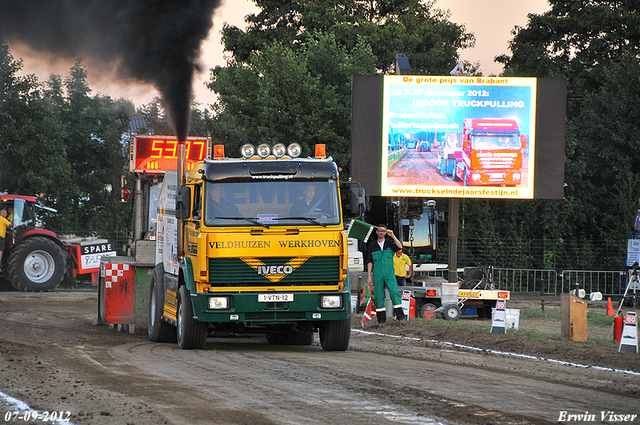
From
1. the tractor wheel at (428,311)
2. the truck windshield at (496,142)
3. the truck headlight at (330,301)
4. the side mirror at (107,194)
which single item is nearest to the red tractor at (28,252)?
the side mirror at (107,194)

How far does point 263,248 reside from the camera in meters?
11.5

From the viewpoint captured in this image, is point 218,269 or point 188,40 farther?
point 188,40

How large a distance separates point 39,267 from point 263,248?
54.9 feet

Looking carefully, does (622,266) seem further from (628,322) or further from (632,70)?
(628,322)

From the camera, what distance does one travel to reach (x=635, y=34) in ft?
133

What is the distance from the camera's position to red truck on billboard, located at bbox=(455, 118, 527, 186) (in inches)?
870

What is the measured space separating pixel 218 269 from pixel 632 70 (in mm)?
30482

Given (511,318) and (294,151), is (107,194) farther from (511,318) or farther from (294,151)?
(511,318)

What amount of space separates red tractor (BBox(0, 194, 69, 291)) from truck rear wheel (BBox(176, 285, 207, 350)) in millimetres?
15097

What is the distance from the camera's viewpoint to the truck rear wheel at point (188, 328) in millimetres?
11875

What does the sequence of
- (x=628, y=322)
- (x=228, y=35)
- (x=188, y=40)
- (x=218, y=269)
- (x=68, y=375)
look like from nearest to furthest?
(x=68, y=375)
(x=218, y=269)
(x=628, y=322)
(x=188, y=40)
(x=228, y=35)

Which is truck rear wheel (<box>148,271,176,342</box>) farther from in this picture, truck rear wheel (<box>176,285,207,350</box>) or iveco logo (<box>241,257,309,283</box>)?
iveco logo (<box>241,257,309,283</box>)

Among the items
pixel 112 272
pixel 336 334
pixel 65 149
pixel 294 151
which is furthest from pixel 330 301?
pixel 65 149

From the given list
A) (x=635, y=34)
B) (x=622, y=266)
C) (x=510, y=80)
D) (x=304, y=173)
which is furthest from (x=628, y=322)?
(x=635, y=34)
